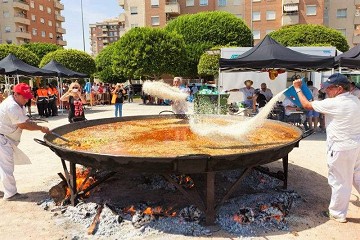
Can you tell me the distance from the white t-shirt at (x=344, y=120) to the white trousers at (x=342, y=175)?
96 mm

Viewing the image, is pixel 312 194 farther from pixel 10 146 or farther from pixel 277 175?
pixel 10 146

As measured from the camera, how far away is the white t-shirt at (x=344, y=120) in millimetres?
3752

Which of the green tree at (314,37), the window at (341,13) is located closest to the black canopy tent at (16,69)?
the green tree at (314,37)

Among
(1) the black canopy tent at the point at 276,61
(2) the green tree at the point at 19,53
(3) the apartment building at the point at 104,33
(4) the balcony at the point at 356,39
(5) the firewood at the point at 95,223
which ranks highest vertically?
(3) the apartment building at the point at 104,33

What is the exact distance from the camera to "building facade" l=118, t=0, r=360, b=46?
42.7 meters

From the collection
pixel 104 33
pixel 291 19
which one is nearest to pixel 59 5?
pixel 291 19

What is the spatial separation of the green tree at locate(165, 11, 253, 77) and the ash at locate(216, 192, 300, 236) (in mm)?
32547

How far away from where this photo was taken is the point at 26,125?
449cm

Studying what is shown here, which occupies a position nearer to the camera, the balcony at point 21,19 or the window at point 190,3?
the window at point 190,3

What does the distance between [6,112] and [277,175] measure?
4267 mm

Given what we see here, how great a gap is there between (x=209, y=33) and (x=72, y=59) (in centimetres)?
1646

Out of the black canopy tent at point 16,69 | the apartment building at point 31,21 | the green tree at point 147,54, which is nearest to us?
the black canopy tent at point 16,69

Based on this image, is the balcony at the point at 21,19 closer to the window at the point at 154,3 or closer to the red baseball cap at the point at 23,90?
the window at the point at 154,3

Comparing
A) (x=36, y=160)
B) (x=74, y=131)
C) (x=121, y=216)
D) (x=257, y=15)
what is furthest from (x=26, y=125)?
(x=257, y=15)
